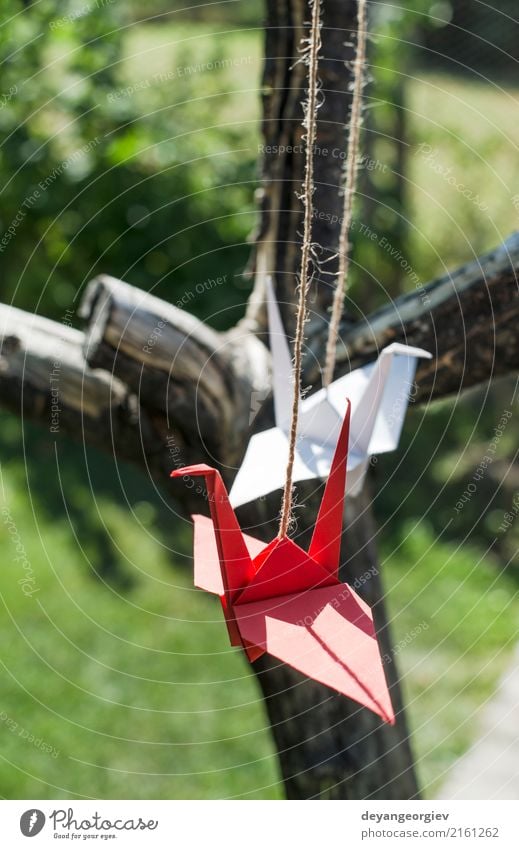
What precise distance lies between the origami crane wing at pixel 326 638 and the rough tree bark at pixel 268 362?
0.44m

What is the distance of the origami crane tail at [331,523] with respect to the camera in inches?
32.7

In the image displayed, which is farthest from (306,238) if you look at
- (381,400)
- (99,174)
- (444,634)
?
(99,174)

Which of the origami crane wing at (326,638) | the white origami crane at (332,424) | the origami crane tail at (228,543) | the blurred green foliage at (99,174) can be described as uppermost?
the blurred green foliage at (99,174)

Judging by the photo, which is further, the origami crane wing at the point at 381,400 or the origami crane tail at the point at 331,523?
the origami crane wing at the point at 381,400

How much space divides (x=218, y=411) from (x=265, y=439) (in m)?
0.26

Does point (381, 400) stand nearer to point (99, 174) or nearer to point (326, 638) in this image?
point (326, 638)

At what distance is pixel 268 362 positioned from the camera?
1.29 m

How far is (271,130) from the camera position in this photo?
1.30 metres

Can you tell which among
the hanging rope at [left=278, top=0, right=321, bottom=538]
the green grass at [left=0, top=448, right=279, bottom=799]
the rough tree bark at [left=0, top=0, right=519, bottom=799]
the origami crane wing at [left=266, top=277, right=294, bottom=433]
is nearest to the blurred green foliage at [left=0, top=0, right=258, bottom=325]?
the green grass at [left=0, top=448, right=279, bottom=799]

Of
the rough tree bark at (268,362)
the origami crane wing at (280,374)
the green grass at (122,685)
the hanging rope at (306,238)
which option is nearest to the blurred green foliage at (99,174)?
the green grass at (122,685)

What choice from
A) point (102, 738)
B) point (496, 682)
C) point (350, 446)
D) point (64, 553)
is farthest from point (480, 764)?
point (350, 446)

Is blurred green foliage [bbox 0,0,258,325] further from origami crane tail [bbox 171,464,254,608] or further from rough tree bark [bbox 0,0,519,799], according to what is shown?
origami crane tail [bbox 171,464,254,608]

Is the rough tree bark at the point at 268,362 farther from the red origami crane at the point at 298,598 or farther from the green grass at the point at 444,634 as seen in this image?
the green grass at the point at 444,634

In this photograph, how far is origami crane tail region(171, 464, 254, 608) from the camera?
0.78 meters
